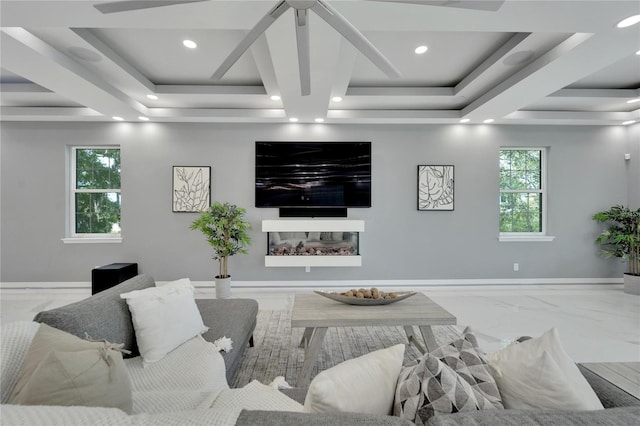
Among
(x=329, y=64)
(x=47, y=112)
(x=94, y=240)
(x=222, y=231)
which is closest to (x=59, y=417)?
(x=329, y=64)

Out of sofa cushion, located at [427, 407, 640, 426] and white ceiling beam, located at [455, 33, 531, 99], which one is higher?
white ceiling beam, located at [455, 33, 531, 99]

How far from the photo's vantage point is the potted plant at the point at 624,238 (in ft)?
14.5

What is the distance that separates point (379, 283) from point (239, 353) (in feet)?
10.3

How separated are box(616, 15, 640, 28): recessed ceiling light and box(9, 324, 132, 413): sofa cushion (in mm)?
3490

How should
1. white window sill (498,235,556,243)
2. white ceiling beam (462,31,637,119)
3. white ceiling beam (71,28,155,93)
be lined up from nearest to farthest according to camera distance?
white ceiling beam (462,31,637,119) < white ceiling beam (71,28,155,93) < white window sill (498,235,556,243)

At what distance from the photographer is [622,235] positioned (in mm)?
4465

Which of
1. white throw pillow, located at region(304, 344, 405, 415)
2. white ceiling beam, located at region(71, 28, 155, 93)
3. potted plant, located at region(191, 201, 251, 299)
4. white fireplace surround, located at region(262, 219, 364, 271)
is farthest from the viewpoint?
white fireplace surround, located at region(262, 219, 364, 271)

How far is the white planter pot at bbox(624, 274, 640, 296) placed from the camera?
4379 mm

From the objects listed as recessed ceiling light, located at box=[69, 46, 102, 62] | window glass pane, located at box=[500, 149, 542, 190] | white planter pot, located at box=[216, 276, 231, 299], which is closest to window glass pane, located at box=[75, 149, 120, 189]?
recessed ceiling light, located at box=[69, 46, 102, 62]

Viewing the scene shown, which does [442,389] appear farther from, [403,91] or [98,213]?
[98,213]

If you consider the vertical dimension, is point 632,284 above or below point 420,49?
below

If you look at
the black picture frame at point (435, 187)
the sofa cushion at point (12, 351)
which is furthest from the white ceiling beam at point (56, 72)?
the black picture frame at point (435, 187)

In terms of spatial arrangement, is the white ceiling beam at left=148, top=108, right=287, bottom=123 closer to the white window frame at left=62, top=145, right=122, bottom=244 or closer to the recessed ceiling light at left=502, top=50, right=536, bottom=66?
the white window frame at left=62, top=145, right=122, bottom=244

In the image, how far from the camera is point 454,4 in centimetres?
140
